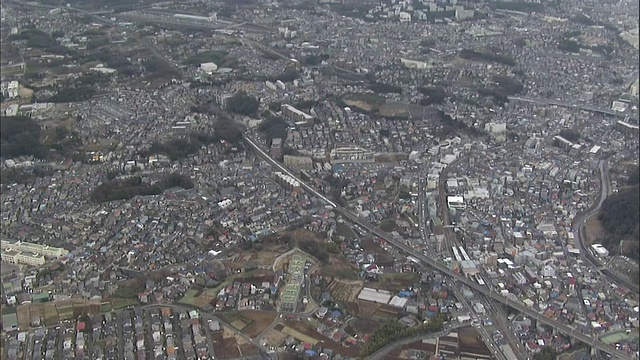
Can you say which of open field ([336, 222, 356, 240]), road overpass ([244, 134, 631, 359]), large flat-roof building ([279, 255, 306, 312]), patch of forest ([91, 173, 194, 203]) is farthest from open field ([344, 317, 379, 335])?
patch of forest ([91, 173, 194, 203])

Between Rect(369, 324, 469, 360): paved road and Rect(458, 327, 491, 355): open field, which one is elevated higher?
Rect(458, 327, 491, 355): open field

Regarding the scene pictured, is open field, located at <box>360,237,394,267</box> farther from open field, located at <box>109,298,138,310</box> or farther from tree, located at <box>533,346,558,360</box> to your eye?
open field, located at <box>109,298,138,310</box>

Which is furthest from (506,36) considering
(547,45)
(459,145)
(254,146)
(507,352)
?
(507,352)

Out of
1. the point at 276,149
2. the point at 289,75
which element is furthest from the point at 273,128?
the point at 289,75

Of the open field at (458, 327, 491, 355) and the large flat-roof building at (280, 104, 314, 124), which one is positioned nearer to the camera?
the open field at (458, 327, 491, 355)

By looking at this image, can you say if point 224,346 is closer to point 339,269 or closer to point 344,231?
point 339,269
